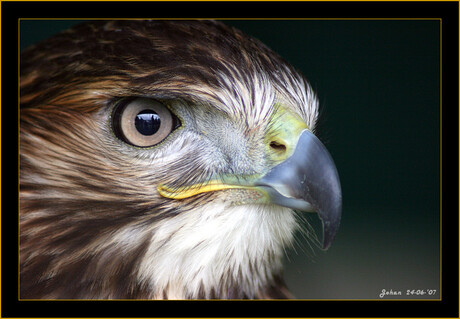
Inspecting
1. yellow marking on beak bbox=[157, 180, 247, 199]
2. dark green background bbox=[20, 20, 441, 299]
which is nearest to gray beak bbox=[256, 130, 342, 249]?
yellow marking on beak bbox=[157, 180, 247, 199]

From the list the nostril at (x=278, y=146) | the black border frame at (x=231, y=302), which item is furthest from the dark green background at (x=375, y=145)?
the nostril at (x=278, y=146)

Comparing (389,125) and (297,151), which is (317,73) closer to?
(389,125)

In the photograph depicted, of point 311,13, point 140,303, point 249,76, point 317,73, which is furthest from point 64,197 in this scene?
point 317,73

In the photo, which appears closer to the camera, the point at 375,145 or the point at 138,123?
the point at 138,123

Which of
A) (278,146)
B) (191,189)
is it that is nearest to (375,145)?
(278,146)

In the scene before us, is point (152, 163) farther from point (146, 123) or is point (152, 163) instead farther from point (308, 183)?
point (308, 183)
